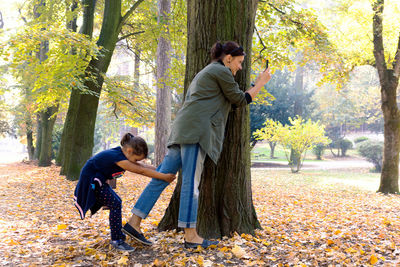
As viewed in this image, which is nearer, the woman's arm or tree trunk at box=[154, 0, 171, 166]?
the woman's arm

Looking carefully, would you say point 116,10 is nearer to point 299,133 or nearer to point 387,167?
point 387,167

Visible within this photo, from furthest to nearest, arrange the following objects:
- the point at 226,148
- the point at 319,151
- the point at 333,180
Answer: the point at 319,151
the point at 333,180
the point at 226,148

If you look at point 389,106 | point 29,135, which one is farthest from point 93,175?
point 29,135

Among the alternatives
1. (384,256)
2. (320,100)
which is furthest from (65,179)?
(320,100)

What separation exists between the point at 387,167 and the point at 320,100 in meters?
28.8

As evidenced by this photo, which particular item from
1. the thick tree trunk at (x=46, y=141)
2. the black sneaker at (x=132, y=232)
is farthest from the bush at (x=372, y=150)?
the black sneaker at (x=132, y=232)

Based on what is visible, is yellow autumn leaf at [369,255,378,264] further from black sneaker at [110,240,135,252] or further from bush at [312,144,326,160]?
bush at [312,144,326,160]

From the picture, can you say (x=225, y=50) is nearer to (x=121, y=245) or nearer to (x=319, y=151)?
(x=121, y=245)

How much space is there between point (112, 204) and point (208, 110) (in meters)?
1.24

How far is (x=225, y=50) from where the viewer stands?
319 centimetres

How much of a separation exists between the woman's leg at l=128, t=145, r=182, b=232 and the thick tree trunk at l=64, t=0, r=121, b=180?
6.72m

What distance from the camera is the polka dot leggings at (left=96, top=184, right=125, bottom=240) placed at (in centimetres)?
311

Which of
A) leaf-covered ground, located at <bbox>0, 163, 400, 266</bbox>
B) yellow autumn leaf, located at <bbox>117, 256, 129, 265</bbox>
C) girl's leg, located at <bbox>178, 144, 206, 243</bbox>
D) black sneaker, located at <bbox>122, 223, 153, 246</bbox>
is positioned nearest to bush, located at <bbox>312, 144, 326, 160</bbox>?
leaf-covered ground, located at <bbox>0, 163, 400, 266</bbox>

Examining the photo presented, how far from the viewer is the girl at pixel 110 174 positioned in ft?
10.1
